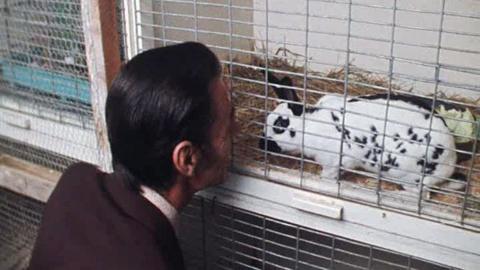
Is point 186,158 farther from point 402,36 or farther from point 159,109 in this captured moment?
point 402,36

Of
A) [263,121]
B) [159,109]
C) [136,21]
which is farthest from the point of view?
[263,121]

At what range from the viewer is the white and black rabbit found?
47.8 inches

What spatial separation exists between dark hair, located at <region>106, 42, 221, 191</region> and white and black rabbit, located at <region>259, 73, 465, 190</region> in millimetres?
287

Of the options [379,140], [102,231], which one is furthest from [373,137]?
[102,231]

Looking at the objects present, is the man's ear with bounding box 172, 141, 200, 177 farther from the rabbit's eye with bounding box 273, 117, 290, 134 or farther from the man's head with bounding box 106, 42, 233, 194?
the rabbit's eye with bounding box 273, 117, 290, 134

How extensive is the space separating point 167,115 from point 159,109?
0.02 metres

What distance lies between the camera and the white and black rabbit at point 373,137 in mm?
1215

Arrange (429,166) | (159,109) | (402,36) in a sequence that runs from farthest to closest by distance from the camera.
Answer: (402,36) < (429,166) < (159,109)

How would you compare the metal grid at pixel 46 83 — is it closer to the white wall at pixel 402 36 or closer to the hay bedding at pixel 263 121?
the hay bedding at pixel 263 121

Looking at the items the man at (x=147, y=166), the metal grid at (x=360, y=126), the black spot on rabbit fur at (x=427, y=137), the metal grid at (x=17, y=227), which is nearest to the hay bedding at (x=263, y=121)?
the metal grid at (x=360, y=126)

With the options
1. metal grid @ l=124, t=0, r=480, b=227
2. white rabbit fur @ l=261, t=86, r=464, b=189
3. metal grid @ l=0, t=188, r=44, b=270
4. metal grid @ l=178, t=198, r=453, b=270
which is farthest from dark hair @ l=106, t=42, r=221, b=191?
metal grid @ l=0, t=188, r=44, b=270

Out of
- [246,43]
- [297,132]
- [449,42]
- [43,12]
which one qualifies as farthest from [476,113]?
[43,12]

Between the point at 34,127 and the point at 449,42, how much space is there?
126 cm

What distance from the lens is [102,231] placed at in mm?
1020
